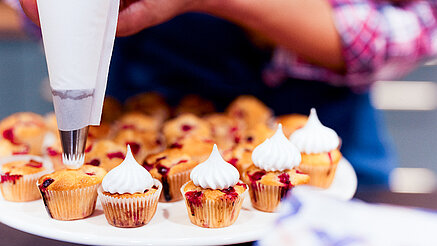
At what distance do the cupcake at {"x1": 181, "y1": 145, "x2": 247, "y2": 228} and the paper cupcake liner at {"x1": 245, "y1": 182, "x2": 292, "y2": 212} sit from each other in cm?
4

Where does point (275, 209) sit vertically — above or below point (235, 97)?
below

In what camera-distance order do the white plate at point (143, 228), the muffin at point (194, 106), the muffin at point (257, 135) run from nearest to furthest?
the white plate at point (143, 228) < the muffin at point (257, 135) < the muffin at point (194, 106)

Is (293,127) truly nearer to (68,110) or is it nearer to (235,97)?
(235,97)

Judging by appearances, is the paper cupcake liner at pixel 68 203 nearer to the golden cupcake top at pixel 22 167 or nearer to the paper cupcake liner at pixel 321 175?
the golden cupcake top at pixel 22 167

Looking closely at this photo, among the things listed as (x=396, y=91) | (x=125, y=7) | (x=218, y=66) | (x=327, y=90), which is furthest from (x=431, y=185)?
(x=125, y=7)

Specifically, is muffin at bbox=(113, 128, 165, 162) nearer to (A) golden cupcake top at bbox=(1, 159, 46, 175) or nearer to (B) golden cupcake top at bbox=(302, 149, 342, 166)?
(A) golden cupcake top at bbox=(1, 159, 46, 175)

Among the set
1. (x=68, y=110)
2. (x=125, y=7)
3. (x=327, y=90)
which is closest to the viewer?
(x=68, y=110)

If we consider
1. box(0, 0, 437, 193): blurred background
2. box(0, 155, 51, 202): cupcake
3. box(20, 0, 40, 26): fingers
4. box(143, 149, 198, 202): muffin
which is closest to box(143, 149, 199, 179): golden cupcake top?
box(143, 149, 198, 202): muffin

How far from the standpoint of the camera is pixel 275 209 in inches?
44.2

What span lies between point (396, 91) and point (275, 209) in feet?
8.43

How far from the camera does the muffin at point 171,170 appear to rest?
3.95 ft

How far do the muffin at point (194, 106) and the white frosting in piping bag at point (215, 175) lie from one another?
847 mm

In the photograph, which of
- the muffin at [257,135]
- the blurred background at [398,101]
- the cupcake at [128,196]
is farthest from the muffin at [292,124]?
the blurred background at [398,101]

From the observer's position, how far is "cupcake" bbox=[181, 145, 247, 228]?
1.03m
